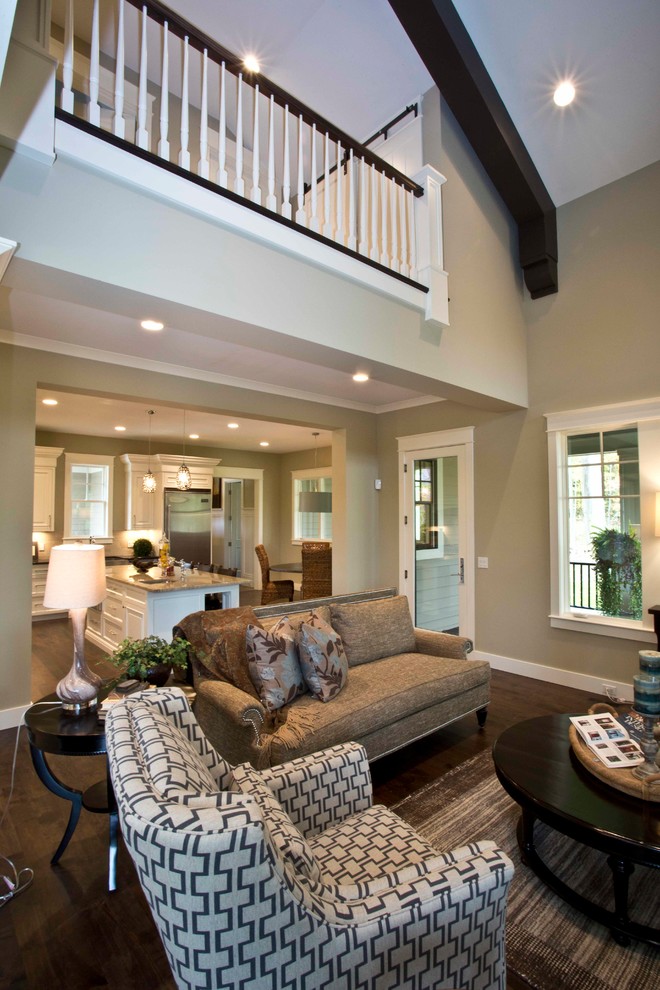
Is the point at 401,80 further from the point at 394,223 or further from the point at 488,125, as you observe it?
the point at 394,223

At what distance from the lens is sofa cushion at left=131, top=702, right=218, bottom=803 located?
1070 mm

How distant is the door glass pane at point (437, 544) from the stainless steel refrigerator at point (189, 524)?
494 centimetres

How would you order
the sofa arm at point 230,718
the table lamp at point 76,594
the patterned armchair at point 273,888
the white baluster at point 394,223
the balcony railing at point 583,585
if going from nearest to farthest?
the patterned armchair at point 273,888
the table lamp at point 76,594
the sofa arm at point 230,718
the white baluster at point 394,223
the balcony railing at point 583,585

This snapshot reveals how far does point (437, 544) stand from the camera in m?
5.55

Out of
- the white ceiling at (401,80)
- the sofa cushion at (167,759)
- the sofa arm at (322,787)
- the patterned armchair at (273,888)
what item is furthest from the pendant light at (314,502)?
the sofa cushion at (167,759)

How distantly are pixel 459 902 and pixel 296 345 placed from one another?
2695 mm

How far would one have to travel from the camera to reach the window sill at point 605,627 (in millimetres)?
4043

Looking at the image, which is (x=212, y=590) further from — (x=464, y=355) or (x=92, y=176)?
(x=92, y=176)

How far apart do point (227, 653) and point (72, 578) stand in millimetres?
957

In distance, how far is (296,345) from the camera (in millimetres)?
3051

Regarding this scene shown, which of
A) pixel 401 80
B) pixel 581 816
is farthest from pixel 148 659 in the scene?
pixel 401 80

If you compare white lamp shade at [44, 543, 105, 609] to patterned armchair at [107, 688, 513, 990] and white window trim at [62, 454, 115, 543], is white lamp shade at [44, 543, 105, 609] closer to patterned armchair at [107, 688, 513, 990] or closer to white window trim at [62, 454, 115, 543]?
patterned armchair at [107, 688, 513, 990]

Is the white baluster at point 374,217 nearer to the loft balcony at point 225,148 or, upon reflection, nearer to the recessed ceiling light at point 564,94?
the loft balcony at point 225,148

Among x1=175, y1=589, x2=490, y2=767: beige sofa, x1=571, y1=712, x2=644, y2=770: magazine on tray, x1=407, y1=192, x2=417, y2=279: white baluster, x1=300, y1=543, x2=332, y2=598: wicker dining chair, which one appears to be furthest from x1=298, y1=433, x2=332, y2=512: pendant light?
x1=571, y1=712, x2=644, y2=770: magazine on tray
